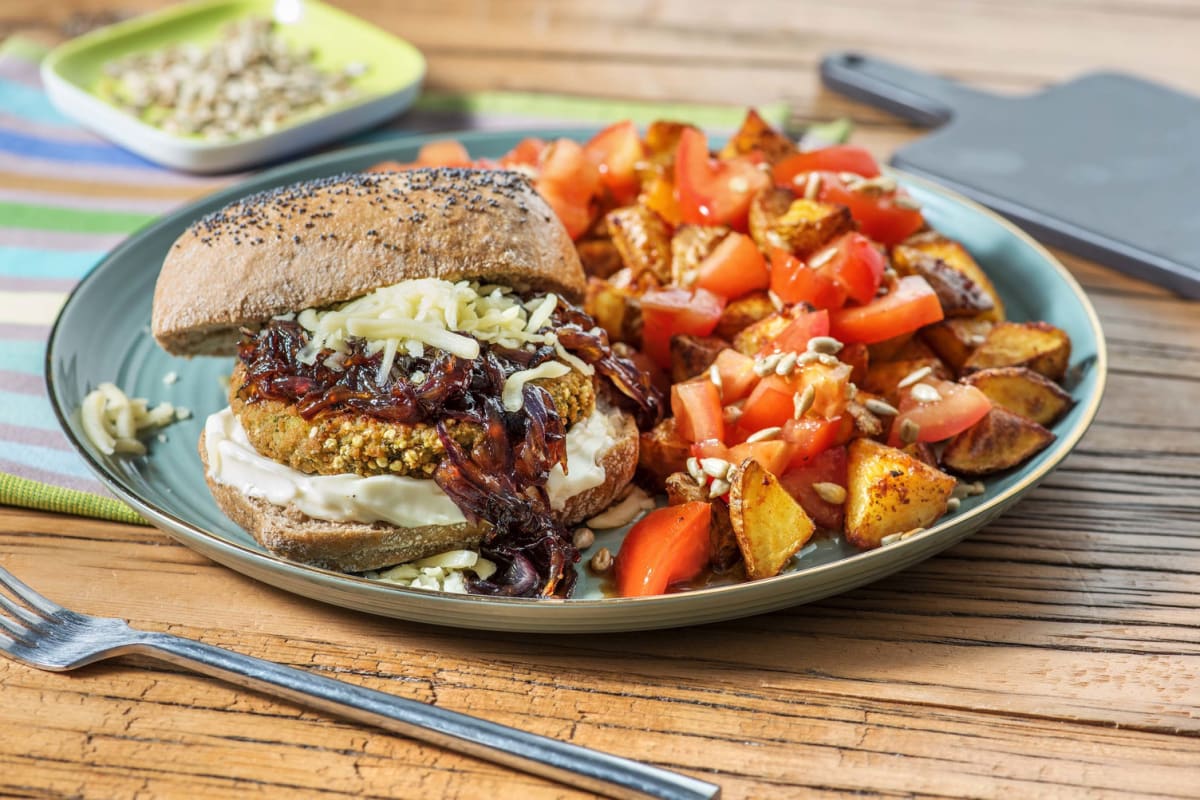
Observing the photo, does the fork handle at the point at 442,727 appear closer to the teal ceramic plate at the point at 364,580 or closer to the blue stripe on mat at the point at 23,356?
the teal ceramic plate at the point at 364,580

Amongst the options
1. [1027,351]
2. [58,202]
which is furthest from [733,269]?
[58,202]

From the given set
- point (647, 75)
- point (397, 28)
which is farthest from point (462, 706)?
point (397, 28)

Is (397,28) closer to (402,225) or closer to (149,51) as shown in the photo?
(149,51)

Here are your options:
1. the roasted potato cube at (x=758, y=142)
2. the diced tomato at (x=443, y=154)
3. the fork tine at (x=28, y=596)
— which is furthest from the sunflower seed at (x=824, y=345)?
the fork tine at (x=28, y=596)

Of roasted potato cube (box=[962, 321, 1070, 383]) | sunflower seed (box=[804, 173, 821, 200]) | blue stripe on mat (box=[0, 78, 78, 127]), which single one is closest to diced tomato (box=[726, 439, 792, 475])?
roasted potato cube (box=[962, 321, 1070, 383])

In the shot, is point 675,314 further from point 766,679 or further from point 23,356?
point 23,356
